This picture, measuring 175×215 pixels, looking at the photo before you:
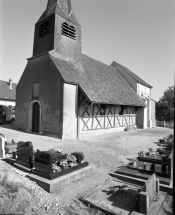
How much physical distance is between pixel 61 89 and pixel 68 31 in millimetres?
5594

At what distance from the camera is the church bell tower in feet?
41.4

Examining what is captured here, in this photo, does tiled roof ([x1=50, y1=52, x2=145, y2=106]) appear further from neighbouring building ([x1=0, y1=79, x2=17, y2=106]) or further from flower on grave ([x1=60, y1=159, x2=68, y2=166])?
neighbouring building ([x1=0, y1=79, x2=17, y2=106])

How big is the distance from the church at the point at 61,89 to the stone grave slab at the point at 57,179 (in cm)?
606

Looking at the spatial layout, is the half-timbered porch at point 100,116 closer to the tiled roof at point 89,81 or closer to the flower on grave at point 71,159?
the tiled roof at point 89,81

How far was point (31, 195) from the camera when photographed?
3.55 metres

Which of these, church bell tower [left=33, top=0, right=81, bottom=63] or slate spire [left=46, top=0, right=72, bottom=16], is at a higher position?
slate spire [left=46, top=0, right=72, bottom=16]

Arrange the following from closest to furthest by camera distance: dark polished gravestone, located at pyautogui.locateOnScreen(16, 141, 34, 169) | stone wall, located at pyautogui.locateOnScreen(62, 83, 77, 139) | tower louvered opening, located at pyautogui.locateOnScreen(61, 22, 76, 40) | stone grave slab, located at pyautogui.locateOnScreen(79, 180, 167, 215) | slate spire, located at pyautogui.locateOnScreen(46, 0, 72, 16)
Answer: stone grave slab, located at pyautogui.locateOnScreen(79, 180, 167, 215)
dark polished gravestone, located at pyautogui.locateOnScreen(16, 141, 34, 169)
stone wall, located at pyautogui.locateOnScreen(62, 83, 77, 139)
tower louvered opening, located at pyautogui.locateOnScreen(61, 22, 76, 40)
slate spire, located at pyautogui.locateOnScreen(46, 0, 72, 16)

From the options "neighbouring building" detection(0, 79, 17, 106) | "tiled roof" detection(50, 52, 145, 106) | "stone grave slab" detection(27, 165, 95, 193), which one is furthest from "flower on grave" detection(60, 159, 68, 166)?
"neighbouring building" detection(0, 79, 17, 106)

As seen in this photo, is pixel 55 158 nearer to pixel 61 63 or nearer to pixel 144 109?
pixel 61 63

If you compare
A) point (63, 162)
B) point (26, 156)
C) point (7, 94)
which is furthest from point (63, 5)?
point (7, 94)

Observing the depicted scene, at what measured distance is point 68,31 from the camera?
1349cm

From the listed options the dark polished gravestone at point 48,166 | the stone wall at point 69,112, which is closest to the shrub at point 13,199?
the dark polished gravestone at point 48,166

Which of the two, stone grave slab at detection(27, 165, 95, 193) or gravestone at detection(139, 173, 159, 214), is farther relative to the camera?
stone grave slab at detection(27, 165, 95, 193)

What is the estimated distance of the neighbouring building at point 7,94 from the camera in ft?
94.7
